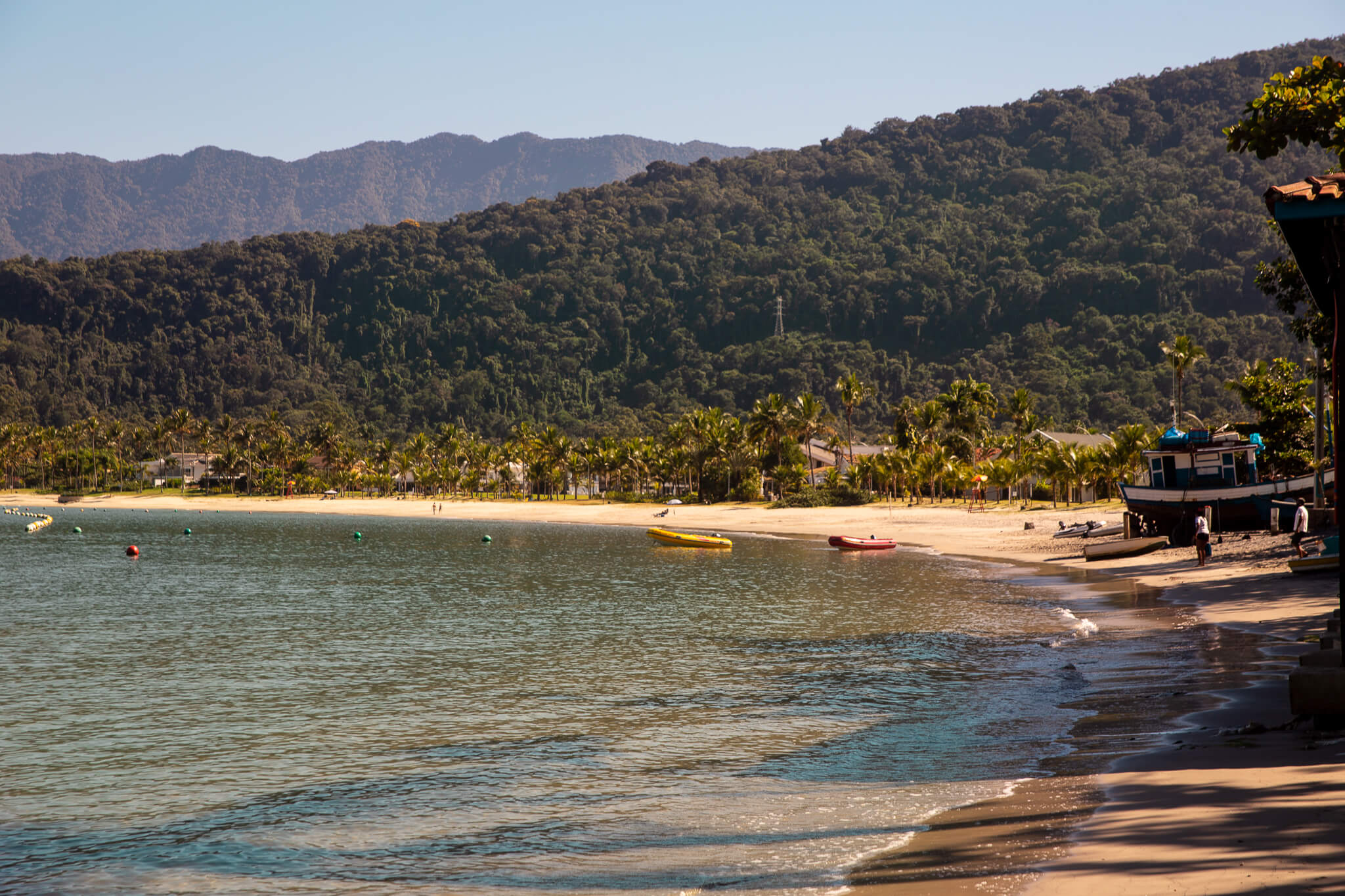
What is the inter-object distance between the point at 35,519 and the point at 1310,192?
403 ft

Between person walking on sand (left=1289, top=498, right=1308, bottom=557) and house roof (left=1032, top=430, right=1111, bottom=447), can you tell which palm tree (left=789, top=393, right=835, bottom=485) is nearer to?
house roof (left=1032, top=430, right=1111, bottom=447)

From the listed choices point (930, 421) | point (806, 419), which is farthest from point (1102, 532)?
point (806, 419)

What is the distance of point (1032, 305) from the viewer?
190750 mm

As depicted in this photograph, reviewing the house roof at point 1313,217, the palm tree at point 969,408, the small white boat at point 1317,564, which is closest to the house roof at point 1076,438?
the palm tree at point 969,408

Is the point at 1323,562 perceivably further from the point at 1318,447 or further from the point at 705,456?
the point at 705,456

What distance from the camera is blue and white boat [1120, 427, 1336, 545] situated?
41938 millimetres

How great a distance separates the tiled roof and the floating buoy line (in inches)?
4058

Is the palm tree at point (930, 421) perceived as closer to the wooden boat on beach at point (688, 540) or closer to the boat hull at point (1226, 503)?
the wooden boat on beach at point (688, 540)

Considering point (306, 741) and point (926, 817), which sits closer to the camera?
point (926, 817)

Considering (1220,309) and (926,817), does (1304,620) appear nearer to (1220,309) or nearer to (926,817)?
(926,817)

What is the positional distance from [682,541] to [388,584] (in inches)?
1021

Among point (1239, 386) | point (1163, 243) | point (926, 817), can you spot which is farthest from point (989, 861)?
point (1163, 243)

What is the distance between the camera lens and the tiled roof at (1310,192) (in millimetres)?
8516

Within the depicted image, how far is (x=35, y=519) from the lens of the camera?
105 meters
